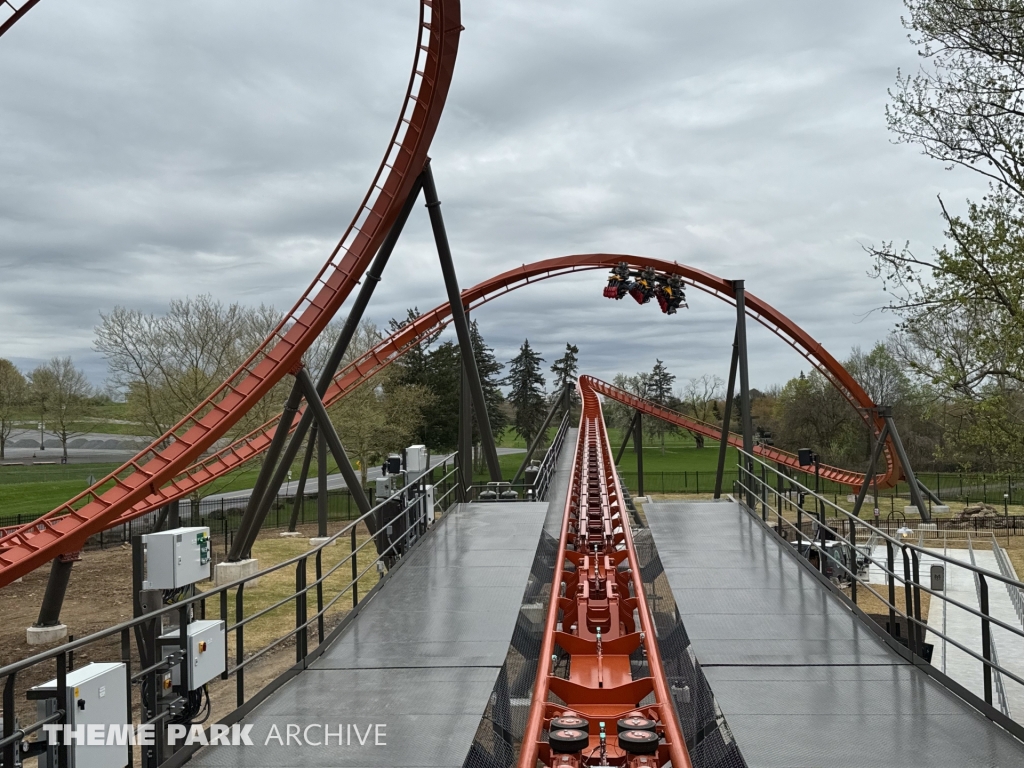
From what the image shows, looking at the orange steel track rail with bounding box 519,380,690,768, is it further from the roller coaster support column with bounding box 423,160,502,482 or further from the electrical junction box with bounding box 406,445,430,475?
the roller coaster support column with bounding box 423,160,502,482

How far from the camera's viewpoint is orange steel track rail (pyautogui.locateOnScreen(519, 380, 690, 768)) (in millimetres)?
3836

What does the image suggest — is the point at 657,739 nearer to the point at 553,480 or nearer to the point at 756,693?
the point at 756,693

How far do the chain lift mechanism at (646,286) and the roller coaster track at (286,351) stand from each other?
9.46 meters

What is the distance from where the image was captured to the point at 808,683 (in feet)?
17.2

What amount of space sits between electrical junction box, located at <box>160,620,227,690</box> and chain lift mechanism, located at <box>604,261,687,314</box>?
57.1 ft

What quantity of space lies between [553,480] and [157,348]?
1530cm

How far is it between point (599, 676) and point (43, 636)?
1057cm

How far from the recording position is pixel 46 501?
124ft

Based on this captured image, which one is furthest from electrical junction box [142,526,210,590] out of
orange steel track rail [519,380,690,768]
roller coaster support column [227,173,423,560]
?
roller coaster support column [227,173,423,560]

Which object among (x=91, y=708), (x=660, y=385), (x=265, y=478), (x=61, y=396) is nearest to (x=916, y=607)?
(x=91, y=708)

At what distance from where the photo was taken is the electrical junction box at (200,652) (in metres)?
4.58

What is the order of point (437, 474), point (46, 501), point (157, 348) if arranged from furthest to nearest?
point (46, 501) → point (437, 474) → point (157, 348)

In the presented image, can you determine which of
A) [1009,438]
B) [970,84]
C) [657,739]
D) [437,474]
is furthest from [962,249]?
[437,474]

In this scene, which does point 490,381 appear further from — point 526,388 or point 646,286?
point 646,286
